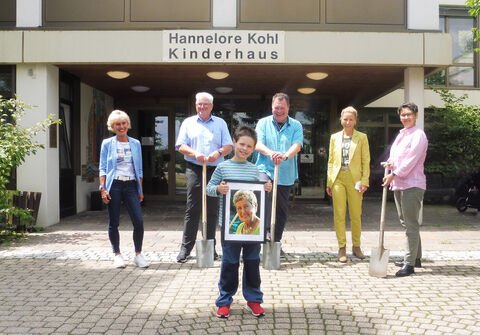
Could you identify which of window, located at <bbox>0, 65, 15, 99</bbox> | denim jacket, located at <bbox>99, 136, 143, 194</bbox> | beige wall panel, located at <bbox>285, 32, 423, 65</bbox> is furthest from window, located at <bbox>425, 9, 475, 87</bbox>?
denim jacket, located at <bbox>99, 136, 143, 194</bbox>

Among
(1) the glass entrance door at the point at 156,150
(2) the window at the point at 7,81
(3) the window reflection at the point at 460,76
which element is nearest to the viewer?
(2) the window at the point at 7,81

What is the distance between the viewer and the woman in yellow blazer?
5465 millimetres

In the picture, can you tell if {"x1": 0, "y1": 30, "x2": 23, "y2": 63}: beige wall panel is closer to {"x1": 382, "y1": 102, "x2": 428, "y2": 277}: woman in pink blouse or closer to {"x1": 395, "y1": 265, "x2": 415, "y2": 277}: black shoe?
{"x1": 382, "y1": 102, "x2": 428, "y2": 277}: woman in pink blouse

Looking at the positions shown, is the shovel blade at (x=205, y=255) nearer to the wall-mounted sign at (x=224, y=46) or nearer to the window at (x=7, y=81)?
the wall-mounted sign at (x=224, y=46)

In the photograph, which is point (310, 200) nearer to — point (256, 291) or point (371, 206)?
point (371, 206)

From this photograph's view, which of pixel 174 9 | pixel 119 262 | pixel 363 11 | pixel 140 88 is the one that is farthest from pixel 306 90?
pixel 119 262

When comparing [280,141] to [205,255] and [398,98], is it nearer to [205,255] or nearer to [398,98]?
[205,255]

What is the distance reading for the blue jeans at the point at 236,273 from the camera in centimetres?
352

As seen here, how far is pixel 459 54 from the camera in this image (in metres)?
15.0

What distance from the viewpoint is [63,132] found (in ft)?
29.9

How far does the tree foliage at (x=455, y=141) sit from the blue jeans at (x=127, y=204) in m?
9.31

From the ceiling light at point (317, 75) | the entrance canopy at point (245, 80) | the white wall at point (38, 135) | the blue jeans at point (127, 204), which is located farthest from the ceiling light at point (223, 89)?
the blue jeans at point (127, 204)

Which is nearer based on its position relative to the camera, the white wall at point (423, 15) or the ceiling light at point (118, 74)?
the white wall at point (423, 15)

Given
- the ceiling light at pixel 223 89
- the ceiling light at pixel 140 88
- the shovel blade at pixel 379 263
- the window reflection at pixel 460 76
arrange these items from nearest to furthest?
1. the shovel blade at pixel 379 263
2. the ceiling light at pixel 140 88
3. the ceiling light at pixel 223 89
4. the window reflection at pixel 460 76
